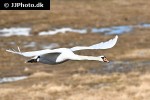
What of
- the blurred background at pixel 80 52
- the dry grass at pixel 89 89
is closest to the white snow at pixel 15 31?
the blurred background at pixel 80 52

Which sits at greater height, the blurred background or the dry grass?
the blurred background

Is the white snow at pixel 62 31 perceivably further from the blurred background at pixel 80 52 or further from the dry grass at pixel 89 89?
the dry grass at pixel 89 89

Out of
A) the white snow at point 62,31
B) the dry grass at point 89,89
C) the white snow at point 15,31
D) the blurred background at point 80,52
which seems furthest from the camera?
the white snow at point 62,31

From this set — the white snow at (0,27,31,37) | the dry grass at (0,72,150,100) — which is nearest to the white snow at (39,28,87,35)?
the white snow at (0,27,31,37)

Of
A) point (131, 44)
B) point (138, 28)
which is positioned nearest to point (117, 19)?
point (138, 28)

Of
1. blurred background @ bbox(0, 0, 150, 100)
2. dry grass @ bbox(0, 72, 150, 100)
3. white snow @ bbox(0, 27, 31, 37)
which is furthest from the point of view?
white snow @ bbox(0, 27, 31, 37)

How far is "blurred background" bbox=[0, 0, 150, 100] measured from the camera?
3772 cm

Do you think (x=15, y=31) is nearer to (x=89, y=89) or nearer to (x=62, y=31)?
(x=62, y=31)

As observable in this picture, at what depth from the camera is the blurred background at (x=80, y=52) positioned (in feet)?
124

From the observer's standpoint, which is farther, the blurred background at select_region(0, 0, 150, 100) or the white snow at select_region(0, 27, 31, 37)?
the white snow at select_region(0, 27, 31, 37)

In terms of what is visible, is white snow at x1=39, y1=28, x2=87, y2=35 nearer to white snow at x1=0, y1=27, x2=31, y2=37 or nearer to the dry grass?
white snow at x1=0, y1=27, x2=31, y2=37

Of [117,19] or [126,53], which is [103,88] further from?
[117,19]

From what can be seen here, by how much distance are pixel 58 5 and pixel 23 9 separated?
8551 mm

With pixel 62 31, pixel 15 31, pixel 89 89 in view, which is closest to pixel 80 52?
pixel 89 89
